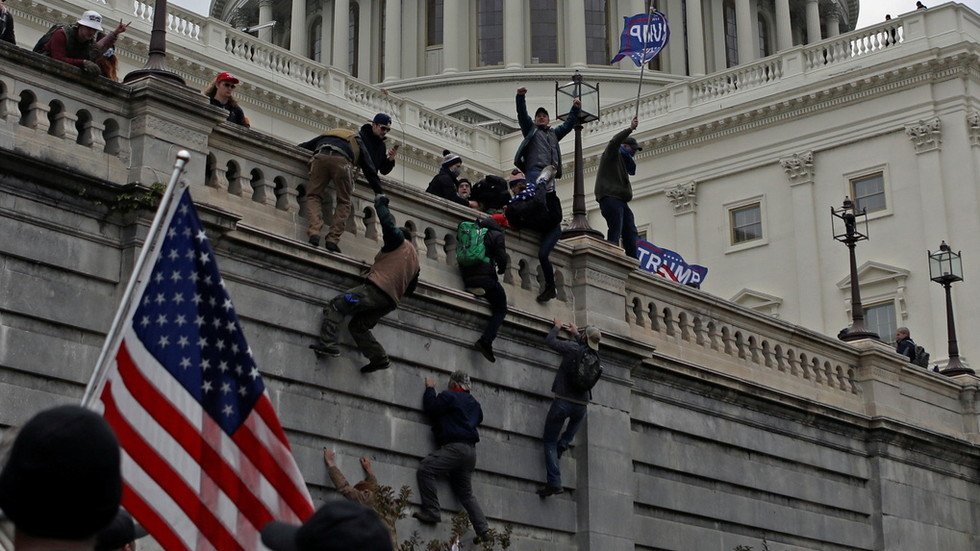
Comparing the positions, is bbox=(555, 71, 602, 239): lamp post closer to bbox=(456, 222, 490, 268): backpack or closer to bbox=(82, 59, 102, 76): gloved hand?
bbox=(456, 222, 490, 268): backpack

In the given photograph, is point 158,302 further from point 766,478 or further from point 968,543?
point 968,543

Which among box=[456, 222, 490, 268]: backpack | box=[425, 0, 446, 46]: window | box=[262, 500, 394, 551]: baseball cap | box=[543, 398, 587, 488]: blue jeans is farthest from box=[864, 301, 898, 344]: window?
box=[262, 500, 394, 551]: baseball cap

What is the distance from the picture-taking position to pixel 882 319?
151 feet

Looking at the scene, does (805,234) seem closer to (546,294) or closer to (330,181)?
Result: (546,294)

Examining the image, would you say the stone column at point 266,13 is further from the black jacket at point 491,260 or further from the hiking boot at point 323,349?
the hiking boot at point 323,349

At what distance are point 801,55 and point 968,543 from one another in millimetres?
25599

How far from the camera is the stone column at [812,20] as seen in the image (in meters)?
75.2

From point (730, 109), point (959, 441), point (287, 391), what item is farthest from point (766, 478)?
point (730, 109)

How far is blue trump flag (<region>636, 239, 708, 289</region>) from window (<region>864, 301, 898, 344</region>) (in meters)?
8.97

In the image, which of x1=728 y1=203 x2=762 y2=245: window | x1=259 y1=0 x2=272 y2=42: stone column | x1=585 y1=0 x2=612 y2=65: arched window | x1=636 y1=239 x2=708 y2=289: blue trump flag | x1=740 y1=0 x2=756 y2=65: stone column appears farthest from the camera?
x1=259 y1=0 x2=272 y2=42: stone column

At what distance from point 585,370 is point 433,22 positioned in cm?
5538

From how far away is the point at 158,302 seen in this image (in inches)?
306

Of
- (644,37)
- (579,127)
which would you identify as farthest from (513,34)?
(579,127)

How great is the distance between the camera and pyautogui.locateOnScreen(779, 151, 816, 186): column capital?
49.2 m
